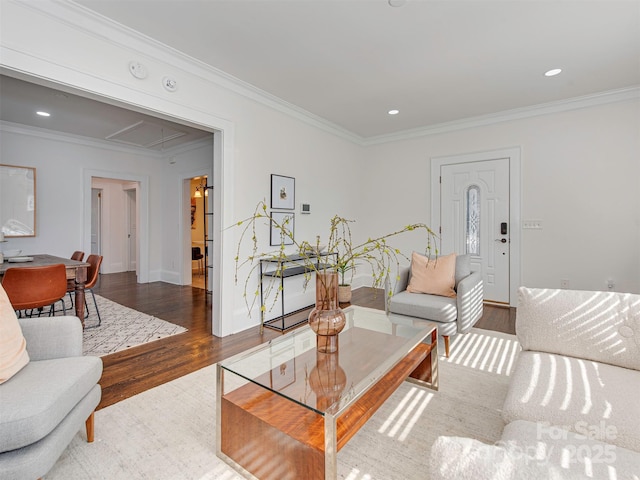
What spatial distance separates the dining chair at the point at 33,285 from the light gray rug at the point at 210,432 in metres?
1.61

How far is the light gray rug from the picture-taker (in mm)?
1517

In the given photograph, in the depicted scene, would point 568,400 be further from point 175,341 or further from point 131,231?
point 131,231

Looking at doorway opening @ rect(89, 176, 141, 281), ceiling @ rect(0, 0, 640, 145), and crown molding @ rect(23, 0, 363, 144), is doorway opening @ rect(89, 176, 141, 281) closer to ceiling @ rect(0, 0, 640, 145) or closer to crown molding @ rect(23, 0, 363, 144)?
ceiling @ rect(0, 0, 640, 145)

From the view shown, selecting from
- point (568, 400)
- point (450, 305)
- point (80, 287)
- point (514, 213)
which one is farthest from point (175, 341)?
point (514, 213)

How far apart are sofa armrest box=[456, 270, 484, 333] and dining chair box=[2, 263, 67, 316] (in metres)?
3.74

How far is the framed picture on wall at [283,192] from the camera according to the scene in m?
3.98

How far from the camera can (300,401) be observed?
135cm

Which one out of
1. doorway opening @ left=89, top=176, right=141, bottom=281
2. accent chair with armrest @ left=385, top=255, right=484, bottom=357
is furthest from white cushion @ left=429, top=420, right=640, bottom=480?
doorway opening @ left=89, top=176, right=141, bottom=281

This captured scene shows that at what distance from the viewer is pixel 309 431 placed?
1.38m

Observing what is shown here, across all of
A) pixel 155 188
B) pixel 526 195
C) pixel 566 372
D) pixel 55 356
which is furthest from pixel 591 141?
pixel 155 188

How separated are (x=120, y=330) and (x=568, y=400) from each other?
3.86 meters

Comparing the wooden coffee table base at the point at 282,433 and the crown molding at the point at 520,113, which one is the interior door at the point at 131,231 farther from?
the wooden coffee table base at the point at 282,433

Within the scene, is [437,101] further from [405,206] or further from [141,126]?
[141,126]

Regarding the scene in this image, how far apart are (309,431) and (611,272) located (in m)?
4.37
